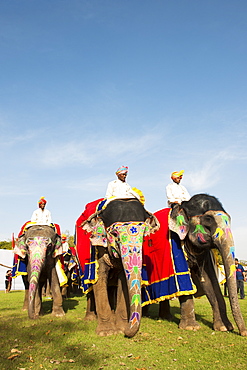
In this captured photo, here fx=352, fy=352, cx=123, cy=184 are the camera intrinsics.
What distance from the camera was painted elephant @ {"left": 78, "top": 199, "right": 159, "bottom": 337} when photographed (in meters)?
7.47

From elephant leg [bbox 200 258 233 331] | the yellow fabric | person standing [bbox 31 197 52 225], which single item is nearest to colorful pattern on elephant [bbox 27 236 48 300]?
person standing [bbox 31 197 52 225]

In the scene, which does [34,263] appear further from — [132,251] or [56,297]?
[132,251]

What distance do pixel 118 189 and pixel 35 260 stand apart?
12.6 ft

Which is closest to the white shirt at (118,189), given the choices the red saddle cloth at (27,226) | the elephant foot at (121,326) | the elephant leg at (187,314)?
the elephant leg at (187,314)

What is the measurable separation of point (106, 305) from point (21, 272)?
5.17 m

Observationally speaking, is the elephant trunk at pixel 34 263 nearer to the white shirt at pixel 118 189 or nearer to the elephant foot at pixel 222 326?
the white shirt at pixel 118 189

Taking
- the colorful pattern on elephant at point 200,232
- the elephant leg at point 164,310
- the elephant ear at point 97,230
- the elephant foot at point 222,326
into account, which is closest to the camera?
the elephant foot at point 222,326

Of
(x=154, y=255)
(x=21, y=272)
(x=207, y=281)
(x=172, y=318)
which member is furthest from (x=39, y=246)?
(x=207, y=281)

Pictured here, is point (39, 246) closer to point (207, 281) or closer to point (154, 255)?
point (154, 255)

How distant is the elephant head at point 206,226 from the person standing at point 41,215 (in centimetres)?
554

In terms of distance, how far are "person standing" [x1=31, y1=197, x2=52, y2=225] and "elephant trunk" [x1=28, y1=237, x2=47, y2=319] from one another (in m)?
1.35

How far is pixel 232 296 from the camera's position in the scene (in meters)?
7.21

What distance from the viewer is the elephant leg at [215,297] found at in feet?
27.0

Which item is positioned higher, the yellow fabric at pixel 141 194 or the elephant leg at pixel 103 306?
the yellow fabric at pixel 141 194
